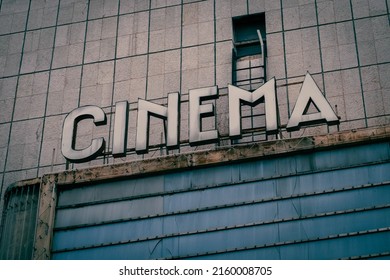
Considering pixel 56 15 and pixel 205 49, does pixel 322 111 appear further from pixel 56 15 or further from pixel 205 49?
pixel 56 15

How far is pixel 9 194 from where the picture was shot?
2731 cm

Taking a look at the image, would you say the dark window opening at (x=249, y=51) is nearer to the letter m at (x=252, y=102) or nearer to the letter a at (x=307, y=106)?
the letter m at (x=252, y=102)

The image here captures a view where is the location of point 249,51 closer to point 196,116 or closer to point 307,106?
point 196,116

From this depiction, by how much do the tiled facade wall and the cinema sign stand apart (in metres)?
1.69

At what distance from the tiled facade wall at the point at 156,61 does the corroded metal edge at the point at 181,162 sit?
2.45 meters

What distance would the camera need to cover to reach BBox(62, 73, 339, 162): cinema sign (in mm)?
25797

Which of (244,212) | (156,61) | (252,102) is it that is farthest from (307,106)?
(156,61)

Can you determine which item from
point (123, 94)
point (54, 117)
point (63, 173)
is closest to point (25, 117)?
point (54, 117)

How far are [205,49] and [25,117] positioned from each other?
7551mm

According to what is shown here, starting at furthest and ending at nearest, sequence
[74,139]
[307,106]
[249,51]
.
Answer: [249,51]
[74,139]
[307,106]

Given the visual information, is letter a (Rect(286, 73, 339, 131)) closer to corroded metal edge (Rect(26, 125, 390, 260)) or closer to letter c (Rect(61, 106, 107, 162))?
corroded metal edge (Rect(26, 125, 390, 260))

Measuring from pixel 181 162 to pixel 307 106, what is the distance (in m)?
4.31

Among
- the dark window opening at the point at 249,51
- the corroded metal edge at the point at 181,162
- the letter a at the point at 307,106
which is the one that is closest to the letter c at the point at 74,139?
the corroded metal edge at the point at 181,162

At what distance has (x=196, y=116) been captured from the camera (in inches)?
1048
